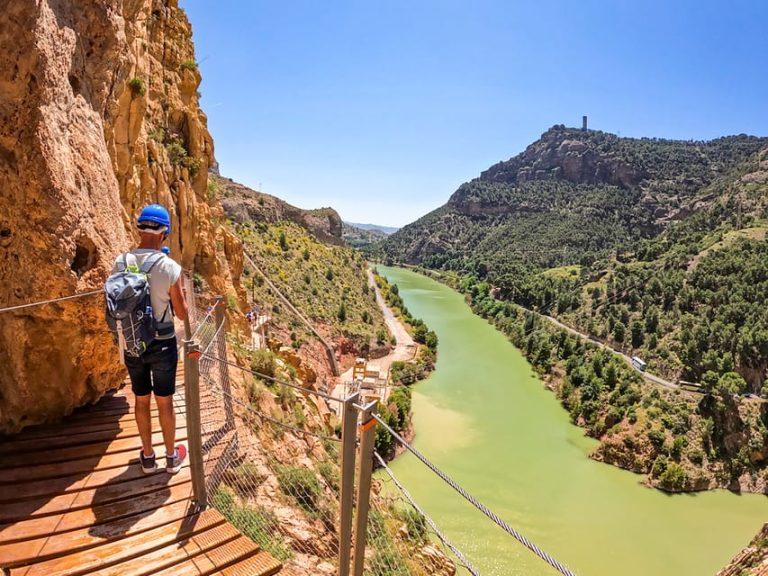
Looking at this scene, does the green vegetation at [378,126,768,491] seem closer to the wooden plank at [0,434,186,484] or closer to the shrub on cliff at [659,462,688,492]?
the shrub on cliff at [659,462,688,492]

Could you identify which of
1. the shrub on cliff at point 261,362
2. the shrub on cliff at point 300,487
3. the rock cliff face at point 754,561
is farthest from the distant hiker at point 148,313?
the rock cliff face at point 754,561

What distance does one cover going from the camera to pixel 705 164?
102 meters

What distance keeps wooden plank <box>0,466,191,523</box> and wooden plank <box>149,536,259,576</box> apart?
2.85ft

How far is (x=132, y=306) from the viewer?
3377mm

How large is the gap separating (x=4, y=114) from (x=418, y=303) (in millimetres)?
68558

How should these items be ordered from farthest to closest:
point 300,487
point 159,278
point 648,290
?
point 648,290 < point 300,487 < point 159,278

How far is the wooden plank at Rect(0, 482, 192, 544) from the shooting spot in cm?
302

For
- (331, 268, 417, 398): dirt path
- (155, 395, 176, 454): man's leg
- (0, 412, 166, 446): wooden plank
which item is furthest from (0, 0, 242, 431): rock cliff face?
(331, 268, 417, 398): dirt path

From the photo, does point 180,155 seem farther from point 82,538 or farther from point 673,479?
point 673,479

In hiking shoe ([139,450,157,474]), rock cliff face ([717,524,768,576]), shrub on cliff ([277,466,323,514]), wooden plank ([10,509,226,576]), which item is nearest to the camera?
wooden plank ([10,509,226,576])

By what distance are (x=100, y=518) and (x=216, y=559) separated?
0.96 m

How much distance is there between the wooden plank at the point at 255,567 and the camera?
3031 millimetres

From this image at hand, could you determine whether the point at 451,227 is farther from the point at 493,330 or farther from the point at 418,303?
the point at 493,330

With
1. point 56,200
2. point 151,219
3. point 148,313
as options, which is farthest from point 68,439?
point 151,219
